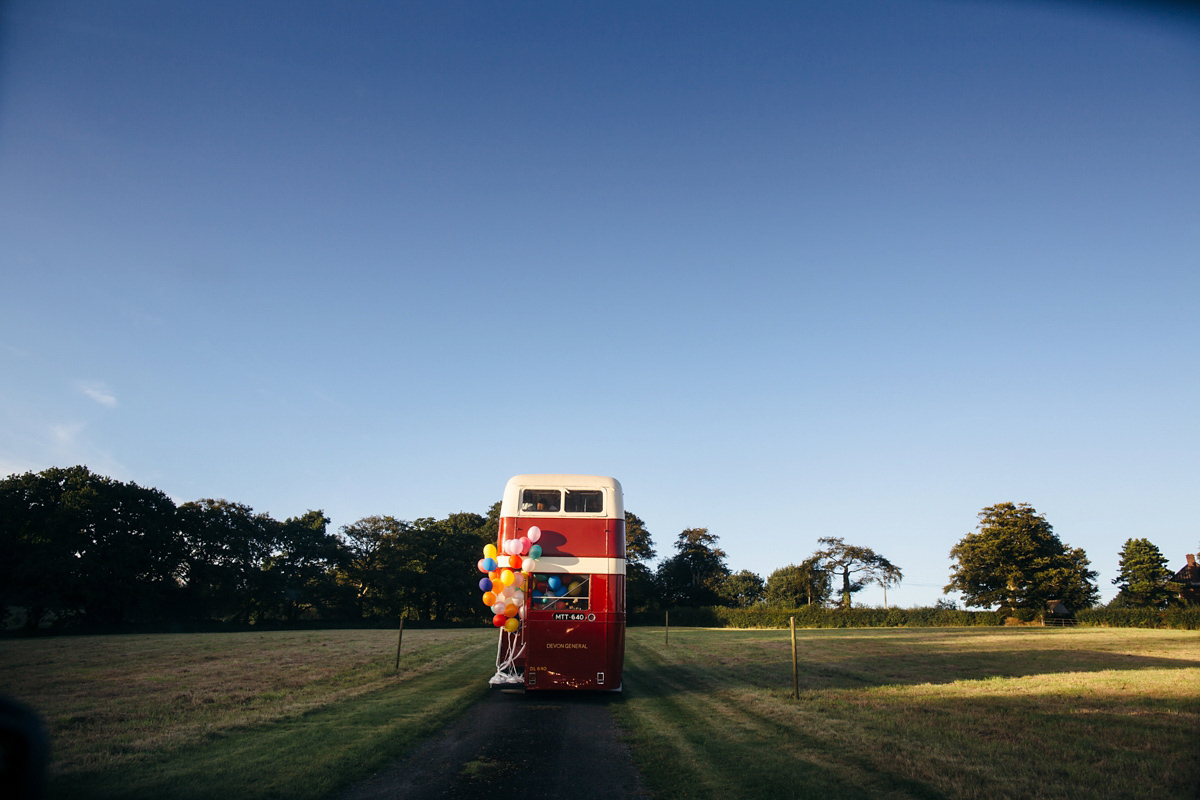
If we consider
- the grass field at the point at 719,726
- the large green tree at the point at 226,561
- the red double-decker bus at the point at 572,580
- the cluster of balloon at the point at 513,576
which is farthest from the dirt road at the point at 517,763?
the large green tree at the point at 226,561

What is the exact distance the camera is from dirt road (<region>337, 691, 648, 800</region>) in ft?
25.7

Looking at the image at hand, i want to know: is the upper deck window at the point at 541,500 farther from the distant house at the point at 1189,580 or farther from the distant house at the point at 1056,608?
the distant house at the point at 1189,580

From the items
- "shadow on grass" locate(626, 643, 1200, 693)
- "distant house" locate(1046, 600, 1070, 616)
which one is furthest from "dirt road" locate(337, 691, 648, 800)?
"distant house" locate(1046, 600, 1070, 616)

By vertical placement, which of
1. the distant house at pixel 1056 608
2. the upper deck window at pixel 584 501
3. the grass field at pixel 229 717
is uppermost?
the upper deck window at pixel 584 501

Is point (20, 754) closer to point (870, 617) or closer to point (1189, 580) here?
point (870, 617)

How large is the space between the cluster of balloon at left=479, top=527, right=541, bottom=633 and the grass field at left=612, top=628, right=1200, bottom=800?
11.1 feet

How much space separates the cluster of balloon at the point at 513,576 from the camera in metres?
15.3

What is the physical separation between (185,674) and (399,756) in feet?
48.4

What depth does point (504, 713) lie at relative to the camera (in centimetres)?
1375

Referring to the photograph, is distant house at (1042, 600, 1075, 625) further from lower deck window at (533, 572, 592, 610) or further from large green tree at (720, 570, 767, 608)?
lower deck window at (533, 572, 592, 610)

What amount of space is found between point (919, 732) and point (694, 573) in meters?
84.8

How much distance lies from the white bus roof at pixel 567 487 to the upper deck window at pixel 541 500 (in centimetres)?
10

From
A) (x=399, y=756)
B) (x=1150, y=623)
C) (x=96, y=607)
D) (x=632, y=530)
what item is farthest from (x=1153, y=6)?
(x=632, y=530)

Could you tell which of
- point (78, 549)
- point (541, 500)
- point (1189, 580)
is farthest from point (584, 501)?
point (1189, 580)
